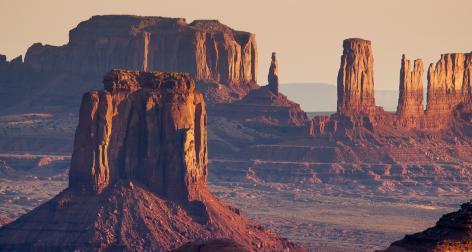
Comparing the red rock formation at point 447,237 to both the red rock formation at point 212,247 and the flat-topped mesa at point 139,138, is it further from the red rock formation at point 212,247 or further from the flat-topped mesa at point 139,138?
Answer: the flat-topped mesa at point 139,138

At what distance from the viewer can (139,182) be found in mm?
112625

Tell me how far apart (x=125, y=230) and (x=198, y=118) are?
11.8 m

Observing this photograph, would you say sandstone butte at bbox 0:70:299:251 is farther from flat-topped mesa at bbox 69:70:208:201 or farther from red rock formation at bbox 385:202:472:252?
red rock formation at bbox 385:202:472:252

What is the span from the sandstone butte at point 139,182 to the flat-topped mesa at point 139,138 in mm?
56

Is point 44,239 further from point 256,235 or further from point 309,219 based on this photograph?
point 309,219

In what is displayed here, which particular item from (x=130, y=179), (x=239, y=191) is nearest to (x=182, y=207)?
(x=130, y=179)

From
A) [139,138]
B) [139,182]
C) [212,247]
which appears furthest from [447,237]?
[139,138]

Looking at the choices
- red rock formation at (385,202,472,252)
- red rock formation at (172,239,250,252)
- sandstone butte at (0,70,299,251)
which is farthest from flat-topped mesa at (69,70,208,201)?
red rock formation at (385,202,472,252)

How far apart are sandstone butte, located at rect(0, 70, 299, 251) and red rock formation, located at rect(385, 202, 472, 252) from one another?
5265 centimetres

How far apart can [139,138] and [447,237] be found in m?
61.7

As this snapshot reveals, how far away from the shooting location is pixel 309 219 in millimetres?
168500

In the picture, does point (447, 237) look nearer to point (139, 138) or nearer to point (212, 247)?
point (212, 247)

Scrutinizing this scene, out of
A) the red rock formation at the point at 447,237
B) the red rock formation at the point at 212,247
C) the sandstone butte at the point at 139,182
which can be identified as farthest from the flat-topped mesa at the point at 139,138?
the red rock formation at the point at 447,237

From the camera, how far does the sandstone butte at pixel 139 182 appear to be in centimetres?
10675
